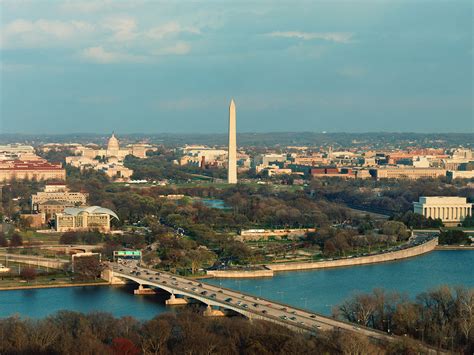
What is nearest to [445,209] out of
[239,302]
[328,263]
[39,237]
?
[328,263]

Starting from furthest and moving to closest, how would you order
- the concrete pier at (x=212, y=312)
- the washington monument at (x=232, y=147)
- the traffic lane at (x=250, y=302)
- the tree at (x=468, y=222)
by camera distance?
the washington monument at (x=232, y=147)
the tree at (x=468, y=222)
the concrete pier at (x=212, y=312)
the traffic lane at (x=250, y=302)

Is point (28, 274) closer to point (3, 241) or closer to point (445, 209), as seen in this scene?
point (3, 241)

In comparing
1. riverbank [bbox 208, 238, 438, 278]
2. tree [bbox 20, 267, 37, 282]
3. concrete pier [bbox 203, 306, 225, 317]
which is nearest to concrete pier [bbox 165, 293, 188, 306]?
concrete pier [bbox 203, 306, 225, 317]

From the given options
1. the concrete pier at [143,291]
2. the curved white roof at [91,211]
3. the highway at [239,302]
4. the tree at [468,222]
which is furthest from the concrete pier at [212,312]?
the tree at [468,222]

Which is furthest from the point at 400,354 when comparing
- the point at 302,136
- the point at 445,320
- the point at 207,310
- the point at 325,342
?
the point at 302,136

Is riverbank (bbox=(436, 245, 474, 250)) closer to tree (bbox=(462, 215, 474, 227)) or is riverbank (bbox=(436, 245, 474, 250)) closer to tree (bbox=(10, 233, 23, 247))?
tree (bbox=(462, 215, 474, 227))

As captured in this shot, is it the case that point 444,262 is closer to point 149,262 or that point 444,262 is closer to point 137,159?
point 149,262

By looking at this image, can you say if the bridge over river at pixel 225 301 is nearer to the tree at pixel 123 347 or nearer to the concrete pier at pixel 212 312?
the concrete pier at pixel 212 312

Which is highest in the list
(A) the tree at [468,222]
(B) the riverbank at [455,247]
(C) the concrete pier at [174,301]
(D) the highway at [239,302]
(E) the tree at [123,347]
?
(E) the tree at [123,347]
